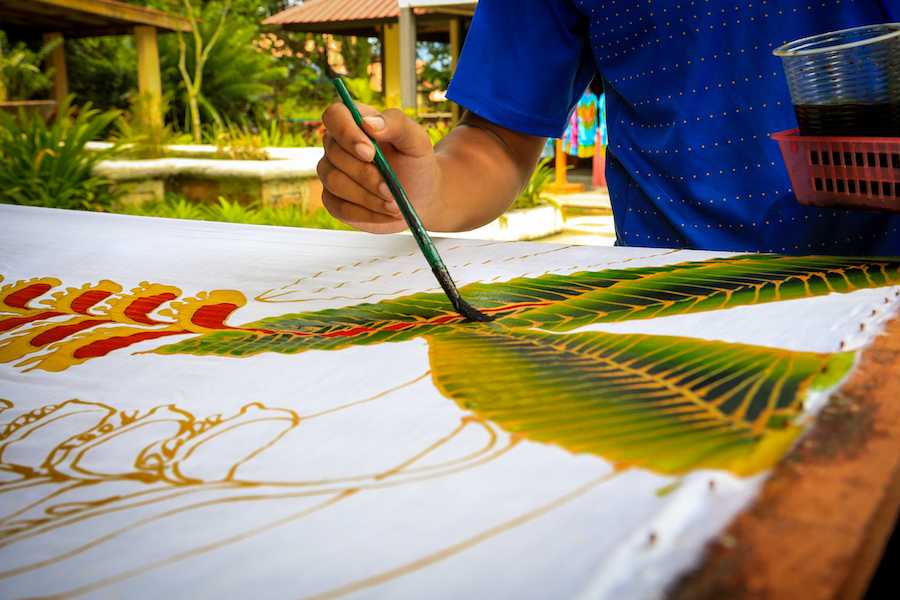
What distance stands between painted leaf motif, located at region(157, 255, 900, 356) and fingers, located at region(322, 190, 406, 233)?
187mm

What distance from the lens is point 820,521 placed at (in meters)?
0.32

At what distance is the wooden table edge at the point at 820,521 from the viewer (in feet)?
0.96

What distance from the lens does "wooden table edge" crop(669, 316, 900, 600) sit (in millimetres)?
292

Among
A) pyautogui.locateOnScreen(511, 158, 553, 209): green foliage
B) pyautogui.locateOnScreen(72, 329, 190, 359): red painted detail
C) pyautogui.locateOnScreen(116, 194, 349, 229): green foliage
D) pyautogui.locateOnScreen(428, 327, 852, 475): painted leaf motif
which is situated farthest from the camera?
pyautogui.locateOnScreen(511, 158, 553, 209): green foliage

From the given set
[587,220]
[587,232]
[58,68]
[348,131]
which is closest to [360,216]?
[348,131]

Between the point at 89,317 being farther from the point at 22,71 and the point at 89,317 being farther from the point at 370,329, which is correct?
the point at 22,71

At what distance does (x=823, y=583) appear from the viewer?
285mm

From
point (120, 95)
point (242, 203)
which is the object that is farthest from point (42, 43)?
point (242, 203)

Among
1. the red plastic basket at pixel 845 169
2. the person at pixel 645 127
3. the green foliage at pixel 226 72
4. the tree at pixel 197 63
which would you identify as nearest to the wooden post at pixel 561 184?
the tree at pixel 197 63

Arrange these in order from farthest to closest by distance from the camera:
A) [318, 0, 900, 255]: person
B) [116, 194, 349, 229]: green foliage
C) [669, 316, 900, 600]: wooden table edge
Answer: [116, 194, 349, 229]: green foliage, [318, 0, 900, 255]: person, [669, 316, 900, 600]: wooden table edge

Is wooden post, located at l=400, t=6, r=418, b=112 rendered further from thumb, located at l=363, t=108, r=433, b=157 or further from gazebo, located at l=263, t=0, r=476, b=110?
thumb, located at l=363, t=108, r=433, b=157

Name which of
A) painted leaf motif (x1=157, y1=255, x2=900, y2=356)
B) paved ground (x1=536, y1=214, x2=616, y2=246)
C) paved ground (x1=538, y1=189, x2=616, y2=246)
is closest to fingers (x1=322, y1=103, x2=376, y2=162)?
painted leaf motif (x1=157, y1=255, x2=900, y2=356)

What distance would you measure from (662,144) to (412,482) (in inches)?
36.8

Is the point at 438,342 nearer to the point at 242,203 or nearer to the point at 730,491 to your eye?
the point at 730,491
